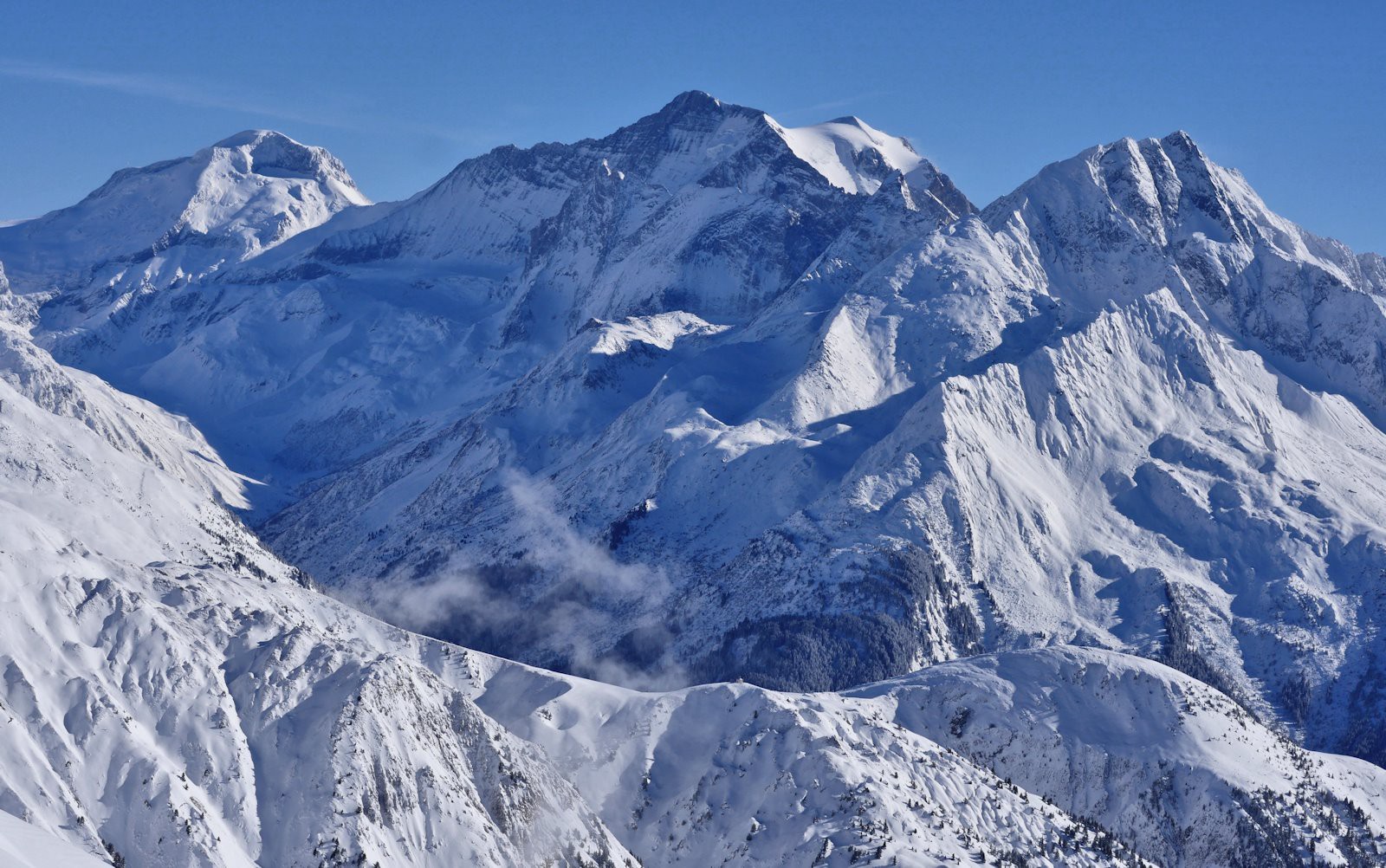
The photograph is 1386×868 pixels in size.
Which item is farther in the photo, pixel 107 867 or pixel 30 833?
pixel 30 833
